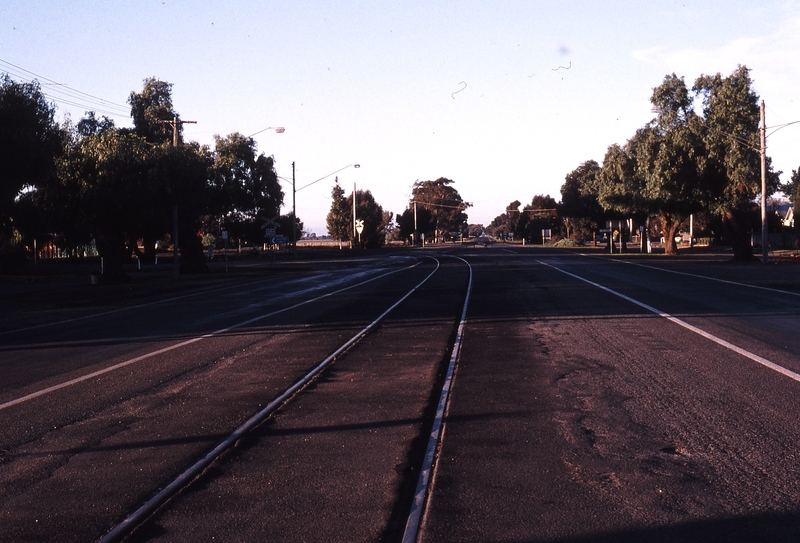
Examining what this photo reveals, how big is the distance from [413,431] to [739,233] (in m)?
43.1

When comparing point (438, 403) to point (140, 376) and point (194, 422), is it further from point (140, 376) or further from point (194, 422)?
point (140, 376)

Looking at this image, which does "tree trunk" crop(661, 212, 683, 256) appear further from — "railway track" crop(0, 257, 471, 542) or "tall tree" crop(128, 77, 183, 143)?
"railway track" crop(0, 257, 471, 542)

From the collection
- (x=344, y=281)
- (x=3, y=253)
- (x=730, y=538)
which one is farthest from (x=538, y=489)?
(x=3, y=253)

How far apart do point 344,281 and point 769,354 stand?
23.9 meters

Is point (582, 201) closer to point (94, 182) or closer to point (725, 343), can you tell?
point (94, 182)

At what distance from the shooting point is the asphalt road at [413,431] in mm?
5215

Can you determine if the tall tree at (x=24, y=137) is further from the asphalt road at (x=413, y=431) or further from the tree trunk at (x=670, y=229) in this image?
the tree trunk at (x=670, y=229)

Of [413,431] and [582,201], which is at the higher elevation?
[582,201]

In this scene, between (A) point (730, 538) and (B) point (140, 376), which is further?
(B) point (140, 376)

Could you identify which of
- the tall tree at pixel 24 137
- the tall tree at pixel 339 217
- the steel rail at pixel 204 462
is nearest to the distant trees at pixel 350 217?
the tall tree at pixel 339 217

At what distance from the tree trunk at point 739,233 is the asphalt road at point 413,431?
31.2m

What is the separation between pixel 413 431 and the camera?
746 cm

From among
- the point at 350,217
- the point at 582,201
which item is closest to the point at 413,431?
the point at 582,201

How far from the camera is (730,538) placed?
15.8 feet
